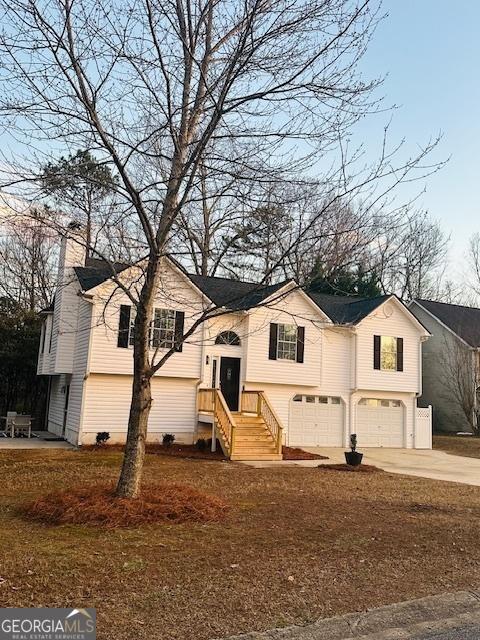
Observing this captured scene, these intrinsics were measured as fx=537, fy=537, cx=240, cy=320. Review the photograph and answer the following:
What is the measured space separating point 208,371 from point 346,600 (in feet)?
47.5

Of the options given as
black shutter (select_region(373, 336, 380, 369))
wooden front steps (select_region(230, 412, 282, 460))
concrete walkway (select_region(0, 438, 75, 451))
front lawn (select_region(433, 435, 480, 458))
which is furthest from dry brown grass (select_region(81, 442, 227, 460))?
front lawn (select_region(433, 435, 480, 458))

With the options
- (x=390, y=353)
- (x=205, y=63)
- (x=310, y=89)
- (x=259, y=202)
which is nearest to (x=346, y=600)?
(x=259, y=202)

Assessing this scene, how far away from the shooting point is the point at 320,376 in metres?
20.3

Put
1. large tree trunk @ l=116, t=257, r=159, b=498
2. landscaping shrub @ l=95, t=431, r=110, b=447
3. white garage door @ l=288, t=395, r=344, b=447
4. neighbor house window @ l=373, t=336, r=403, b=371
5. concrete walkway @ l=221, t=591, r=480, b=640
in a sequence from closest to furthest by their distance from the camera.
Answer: concrete walkway @ l=221, t=591, r=480, b=640
large tree trunk @ l=116, t=257, r=159, b=498
landscaping shrub @ l=95, t=431, r=110, b=447
white garage door @ l=288, t=395, r=344, b=447
neighbor house window @ l=373, t=336, r=403, b=371

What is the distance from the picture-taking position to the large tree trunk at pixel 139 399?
7.54m

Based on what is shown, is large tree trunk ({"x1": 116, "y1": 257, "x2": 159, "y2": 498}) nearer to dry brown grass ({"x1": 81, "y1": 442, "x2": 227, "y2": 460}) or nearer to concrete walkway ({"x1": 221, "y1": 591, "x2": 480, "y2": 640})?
concrete walkway ({"x1": 221, "y1": 591, "x2": 480, "y2": 640})

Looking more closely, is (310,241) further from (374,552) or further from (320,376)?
(320,376)

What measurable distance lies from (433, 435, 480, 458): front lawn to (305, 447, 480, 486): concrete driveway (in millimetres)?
729

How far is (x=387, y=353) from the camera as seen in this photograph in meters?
21.9

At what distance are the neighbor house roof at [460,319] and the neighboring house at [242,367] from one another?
6586 millimetres

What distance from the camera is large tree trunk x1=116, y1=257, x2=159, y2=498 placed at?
754 centimetres

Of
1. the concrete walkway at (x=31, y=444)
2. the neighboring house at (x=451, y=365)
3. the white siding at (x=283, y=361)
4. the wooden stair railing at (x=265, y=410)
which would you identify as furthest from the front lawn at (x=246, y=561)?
the neighboring house at (x=451, y=365)

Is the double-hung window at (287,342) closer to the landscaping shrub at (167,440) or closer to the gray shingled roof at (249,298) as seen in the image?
the gray shingled roof at (249,298)

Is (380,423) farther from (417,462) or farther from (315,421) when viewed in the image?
(417,462)
